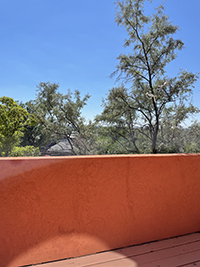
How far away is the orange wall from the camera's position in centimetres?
147

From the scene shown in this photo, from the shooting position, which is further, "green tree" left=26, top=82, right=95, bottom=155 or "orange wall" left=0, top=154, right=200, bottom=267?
"green tree" left=26, top=82, right=95, bottom=155

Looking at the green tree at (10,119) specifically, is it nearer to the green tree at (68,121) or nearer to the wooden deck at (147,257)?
the green tree at (68,121)

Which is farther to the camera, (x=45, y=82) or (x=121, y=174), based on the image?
(x=45, y=82)

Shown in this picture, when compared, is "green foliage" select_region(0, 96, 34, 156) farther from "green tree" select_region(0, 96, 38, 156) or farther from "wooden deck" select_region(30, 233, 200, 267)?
"wooden deck" select_region(30, 233, 200, 267)

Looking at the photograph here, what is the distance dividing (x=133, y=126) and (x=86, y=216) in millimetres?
6591

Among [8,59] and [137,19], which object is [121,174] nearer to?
[137,19]

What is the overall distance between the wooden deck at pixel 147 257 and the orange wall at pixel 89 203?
2.4 inches

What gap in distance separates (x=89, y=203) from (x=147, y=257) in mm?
688

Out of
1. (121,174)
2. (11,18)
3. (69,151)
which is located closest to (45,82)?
(69,151)

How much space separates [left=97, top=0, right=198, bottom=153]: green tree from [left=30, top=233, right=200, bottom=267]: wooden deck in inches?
218

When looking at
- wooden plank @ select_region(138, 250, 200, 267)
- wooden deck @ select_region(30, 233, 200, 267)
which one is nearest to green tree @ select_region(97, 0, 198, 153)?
wooden deck @ select_region(30, 233, 200, 267)

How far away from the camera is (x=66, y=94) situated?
966 cm

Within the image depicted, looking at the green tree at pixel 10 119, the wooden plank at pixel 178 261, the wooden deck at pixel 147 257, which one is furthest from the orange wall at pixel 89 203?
the green tree at pixel 10 119

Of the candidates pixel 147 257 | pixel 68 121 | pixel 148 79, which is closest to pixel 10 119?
pixel 68 121
